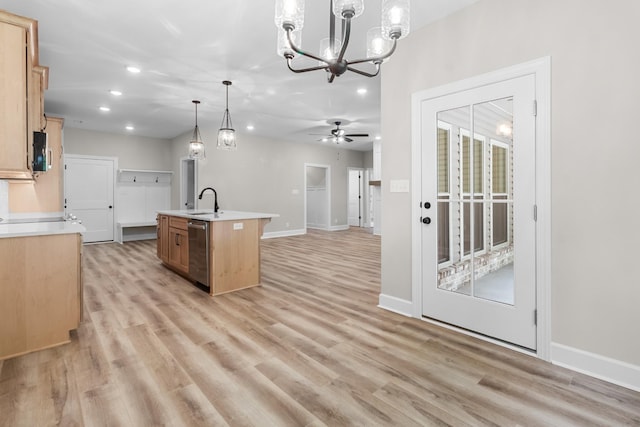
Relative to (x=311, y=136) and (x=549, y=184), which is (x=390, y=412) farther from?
(x=311, y=136)

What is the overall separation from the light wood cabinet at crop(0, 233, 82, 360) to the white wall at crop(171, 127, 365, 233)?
16.0ft

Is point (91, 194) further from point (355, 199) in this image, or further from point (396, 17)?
point (396, 17)

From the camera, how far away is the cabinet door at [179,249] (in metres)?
4.09

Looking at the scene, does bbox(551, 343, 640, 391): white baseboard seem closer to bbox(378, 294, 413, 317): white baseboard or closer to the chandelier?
bbox(378, 294, 413, 317): white baseboard

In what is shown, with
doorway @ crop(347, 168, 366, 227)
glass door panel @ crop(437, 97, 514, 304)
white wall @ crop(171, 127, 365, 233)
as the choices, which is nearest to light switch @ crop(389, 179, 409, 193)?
glass door panel @ crop(437, 97, 514, 304)

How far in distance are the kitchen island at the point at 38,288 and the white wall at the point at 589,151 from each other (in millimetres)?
3457

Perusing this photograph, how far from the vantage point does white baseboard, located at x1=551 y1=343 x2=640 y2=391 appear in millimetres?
1803

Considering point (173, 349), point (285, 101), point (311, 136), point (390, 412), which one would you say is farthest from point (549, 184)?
point (311, 136)

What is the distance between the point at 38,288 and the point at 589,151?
383cm

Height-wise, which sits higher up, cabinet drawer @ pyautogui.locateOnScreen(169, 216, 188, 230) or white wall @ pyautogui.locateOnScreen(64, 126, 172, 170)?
white wall @ pyautogui.locateOnScreen(64, 126, 172, 170)

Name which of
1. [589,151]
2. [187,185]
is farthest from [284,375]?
[187,185]

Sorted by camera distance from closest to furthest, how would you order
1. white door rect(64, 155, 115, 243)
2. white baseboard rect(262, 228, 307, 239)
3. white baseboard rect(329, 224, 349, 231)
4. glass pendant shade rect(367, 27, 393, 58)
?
glass pendant shade rect(367, 27, 393, 58) < white door rect(64, 155, 115, 243) < white baseboard rect(262, 228, 307, 239) < white baseboard rect(329, 224, 349, 231)

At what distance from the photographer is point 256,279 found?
3896 millimetres

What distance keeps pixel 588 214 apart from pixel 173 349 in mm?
2931
